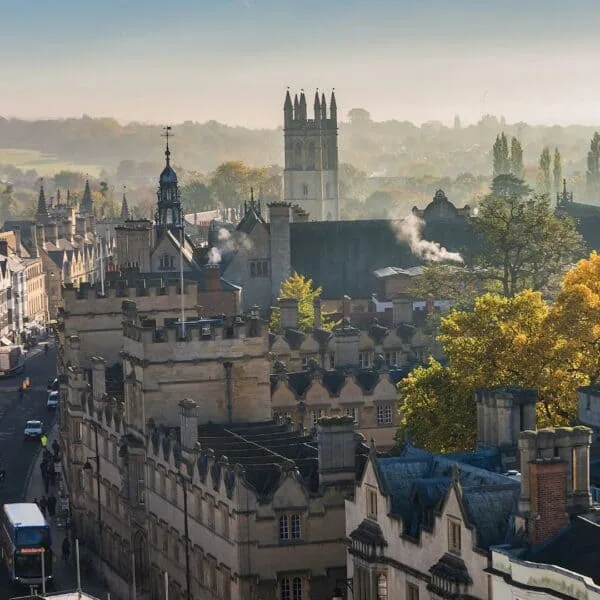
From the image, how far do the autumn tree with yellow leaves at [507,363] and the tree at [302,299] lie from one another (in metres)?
35.3

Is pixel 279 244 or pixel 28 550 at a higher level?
pixel 279 244

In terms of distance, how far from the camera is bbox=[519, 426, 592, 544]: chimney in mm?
57656

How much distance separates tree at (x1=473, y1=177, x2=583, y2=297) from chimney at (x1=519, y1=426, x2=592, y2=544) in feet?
222

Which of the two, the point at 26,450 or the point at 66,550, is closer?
the point at 66,550

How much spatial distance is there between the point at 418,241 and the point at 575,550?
439ft

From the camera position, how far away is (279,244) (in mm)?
180375

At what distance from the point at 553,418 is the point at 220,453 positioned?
44.3 ft

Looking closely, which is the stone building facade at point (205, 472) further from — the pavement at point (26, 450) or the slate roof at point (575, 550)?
the slate roof at point (575, 550)

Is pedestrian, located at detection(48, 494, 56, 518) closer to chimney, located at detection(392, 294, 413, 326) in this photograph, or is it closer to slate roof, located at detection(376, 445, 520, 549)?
chimney, located at detection(392, 294, 413, 326)

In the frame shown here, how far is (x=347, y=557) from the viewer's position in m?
69.2

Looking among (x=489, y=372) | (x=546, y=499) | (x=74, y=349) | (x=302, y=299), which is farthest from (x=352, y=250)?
(x=546, y=499)

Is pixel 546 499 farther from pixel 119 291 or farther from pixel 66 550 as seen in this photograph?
pixel 119 291

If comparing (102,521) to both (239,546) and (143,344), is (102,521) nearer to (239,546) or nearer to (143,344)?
(143,344)

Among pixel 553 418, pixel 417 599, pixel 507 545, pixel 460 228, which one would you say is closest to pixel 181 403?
pixel 553 418
